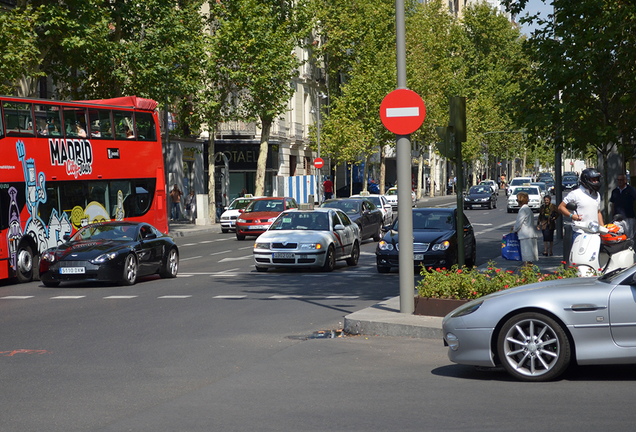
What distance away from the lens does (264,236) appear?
2062 centimetres

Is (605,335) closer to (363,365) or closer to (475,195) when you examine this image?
(363,365)

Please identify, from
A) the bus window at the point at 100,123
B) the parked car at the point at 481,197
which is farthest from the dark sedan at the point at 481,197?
the bus window at the point at 100,123

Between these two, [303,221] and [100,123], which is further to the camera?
[100,123]

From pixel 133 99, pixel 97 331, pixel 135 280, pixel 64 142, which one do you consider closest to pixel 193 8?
pixel 133 99

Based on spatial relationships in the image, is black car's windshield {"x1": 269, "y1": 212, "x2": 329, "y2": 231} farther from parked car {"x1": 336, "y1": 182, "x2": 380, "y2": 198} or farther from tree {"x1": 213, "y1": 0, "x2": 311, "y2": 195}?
parked car {"x1": 336, "y1": 182, "x2": 380, "y2": 198}

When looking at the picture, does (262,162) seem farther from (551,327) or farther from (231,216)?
(551,327)

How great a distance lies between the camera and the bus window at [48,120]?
20.4 meters

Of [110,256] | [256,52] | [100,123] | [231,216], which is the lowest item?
[110,256]

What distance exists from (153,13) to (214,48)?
8.72 meters

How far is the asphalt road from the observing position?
20.5ft

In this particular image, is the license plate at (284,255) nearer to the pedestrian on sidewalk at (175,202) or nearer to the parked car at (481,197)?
the pedestrian on sidewalk at (175,202)

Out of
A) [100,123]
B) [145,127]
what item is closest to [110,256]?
[100,123]

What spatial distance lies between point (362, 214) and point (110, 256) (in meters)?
13.7

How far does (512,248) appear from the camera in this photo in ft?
56.7
